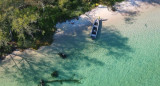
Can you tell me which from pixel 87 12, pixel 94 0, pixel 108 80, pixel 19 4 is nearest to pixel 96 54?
pixel 108 80

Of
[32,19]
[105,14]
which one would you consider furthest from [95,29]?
[32,19]

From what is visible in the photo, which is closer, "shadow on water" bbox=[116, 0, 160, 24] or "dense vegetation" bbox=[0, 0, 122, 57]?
"dense vegetation" bbox=[0, 0, 122, 57]

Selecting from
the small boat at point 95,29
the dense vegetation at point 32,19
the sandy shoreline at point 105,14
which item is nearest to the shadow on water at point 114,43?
the small boat at point 95,29

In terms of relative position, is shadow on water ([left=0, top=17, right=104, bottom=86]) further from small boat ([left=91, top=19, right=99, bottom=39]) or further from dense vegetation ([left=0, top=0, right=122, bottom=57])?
dense vegetation ([left=0, top=0, right=122, bottom=57])

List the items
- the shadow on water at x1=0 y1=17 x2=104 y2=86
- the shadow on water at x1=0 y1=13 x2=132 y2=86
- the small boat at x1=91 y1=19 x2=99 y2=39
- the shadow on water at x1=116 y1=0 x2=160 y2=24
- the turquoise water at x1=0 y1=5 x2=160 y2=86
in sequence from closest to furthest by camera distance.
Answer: the turquoise water at x1=0 y1=5 x2=160 y2=86 → the shadow on water at x1=0 y1=17 x2=104 y2=86 → the shadow on water at x1=0 y1=13 x2=132 y2=86 → the small boat at x1=91 y1=19 x2=99 y2=39 → the shadow on water at x1=116 y1=0 x2=160 y2=24

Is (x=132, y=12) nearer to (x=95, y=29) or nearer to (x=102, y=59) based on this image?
(x=95, y=29)

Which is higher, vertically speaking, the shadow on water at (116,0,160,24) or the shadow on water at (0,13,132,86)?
the shadow on water at (116,0,160,24)

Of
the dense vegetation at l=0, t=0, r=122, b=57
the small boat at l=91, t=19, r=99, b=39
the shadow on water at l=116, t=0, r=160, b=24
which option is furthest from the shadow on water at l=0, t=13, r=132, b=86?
the shadow on water at l=116, t=0, r=160, b=24

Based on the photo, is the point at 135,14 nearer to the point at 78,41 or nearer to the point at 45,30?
the point at 78,41
